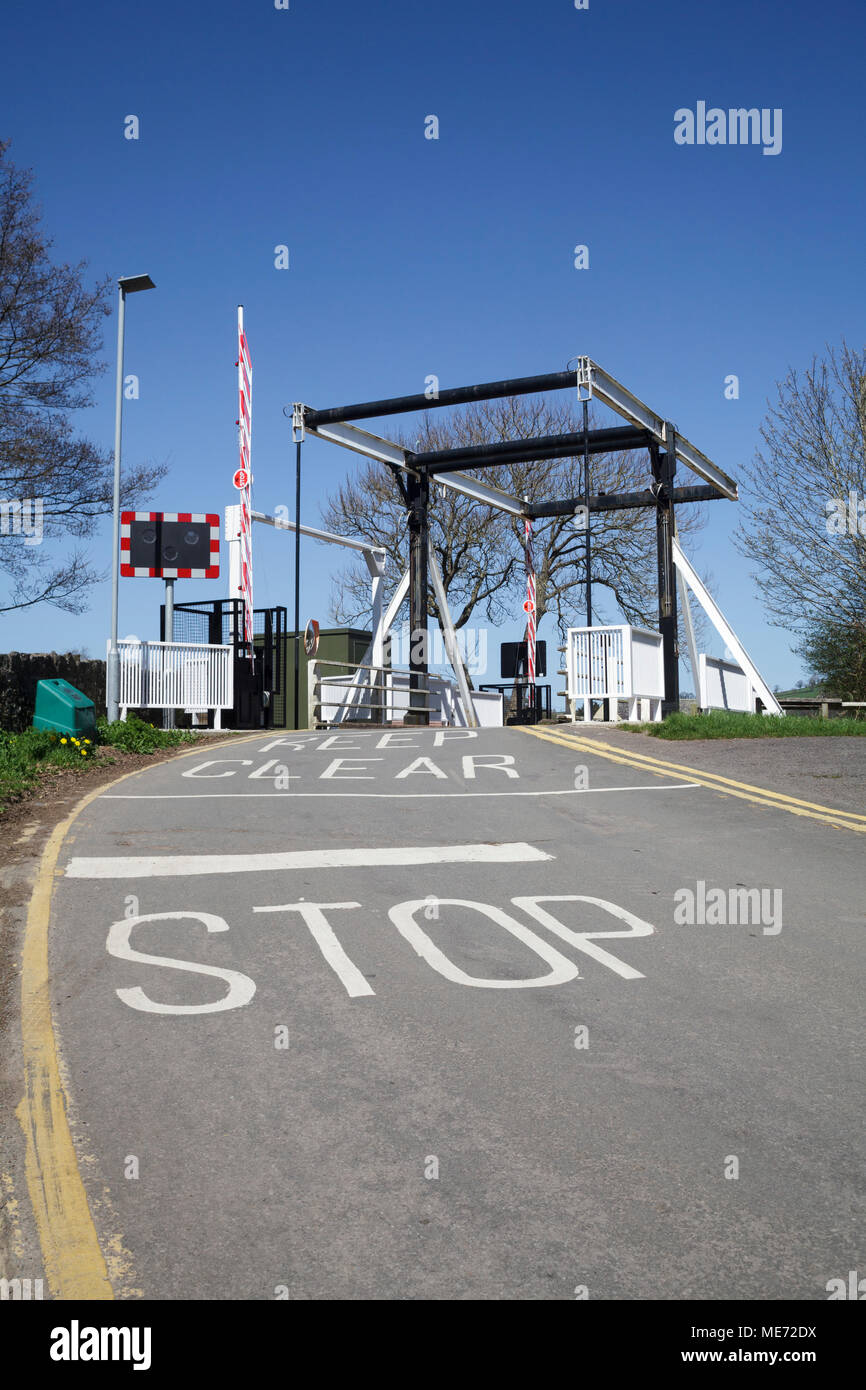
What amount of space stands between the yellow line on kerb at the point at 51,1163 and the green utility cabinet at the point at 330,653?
79.3 ft

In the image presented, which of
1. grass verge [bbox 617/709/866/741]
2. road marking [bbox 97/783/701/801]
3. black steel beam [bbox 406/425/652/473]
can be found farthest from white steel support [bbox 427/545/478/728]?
road marking [bbox 97/783/701/801]

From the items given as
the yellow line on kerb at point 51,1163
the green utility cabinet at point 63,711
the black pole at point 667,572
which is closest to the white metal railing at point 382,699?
the black pole at point 667,572

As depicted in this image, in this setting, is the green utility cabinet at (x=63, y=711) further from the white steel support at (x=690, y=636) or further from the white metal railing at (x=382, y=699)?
the white steel support at (x=690, y=636)

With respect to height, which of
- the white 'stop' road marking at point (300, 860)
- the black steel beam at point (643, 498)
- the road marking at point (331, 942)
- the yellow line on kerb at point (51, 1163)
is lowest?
the yellow line on kerb at point (51, 1163)

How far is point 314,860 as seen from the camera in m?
8.06

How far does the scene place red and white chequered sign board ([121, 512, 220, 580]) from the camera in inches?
863

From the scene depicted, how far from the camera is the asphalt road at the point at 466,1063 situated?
118 inches

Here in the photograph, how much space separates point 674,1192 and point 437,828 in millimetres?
6243

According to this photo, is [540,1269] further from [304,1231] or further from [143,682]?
[143,682]

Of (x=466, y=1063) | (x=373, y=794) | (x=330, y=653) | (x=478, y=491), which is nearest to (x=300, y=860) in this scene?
(x=373, y=794)

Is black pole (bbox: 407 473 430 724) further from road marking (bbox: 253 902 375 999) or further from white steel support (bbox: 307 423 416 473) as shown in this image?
road marking (bbox: 253 902 375 999)

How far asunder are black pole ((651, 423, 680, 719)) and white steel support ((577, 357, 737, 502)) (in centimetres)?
40

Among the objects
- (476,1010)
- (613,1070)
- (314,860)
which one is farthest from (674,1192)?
(314,860)
